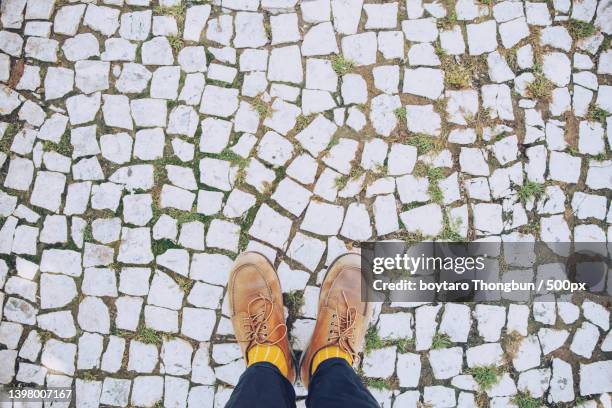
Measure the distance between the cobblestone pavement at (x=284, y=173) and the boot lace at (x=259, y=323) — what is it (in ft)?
0.85

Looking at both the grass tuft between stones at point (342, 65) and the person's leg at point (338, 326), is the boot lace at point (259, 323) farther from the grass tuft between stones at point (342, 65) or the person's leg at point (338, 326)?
the grass tuft between stones at point (342, 65)

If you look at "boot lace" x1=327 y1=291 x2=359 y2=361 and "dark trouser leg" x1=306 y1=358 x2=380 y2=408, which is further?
A: "boot lace" x1=327 y1=291 x2=359 y2=361

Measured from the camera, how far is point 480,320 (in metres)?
3.98

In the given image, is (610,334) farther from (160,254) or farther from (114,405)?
(114,405)

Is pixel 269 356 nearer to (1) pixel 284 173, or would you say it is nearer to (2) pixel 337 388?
(2) pixel 337 388

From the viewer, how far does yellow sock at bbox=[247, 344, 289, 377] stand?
356cm

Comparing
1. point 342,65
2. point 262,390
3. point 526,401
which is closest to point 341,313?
point 262,390

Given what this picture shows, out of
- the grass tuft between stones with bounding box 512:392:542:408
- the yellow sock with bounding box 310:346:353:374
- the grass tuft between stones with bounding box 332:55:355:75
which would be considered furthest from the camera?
the grass tuft between stones with bounding box 332:55:355:75

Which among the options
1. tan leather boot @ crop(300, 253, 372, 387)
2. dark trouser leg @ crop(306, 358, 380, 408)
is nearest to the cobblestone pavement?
tan leather boot @ crop(300, 253, 372, 387)

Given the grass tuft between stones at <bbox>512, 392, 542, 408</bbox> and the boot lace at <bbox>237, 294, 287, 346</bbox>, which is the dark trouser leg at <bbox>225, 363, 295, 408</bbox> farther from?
the grass tuft between stones at <bbox>512, 392, 542, 408</bbox>

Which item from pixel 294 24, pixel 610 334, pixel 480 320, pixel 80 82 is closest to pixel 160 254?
pixel 80 82

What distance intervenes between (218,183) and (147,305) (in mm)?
1100

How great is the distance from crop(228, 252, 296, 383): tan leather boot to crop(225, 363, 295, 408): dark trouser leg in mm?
300

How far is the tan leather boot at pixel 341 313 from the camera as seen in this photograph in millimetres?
3707
